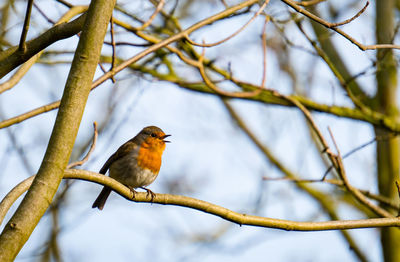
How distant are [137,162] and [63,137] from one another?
2818mm

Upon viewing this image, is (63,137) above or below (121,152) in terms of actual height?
below

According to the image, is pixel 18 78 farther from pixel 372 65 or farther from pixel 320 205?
pixel 320 205

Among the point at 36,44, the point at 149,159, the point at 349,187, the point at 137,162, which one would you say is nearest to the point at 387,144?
the point at 349,187

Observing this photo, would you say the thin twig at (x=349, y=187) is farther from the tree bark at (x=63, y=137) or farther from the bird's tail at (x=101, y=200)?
the tree bark at (x=63, y=137)

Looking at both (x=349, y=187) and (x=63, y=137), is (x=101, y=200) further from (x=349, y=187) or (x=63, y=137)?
(x=63, y=137)

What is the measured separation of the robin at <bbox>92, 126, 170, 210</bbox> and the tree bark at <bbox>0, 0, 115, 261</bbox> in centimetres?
271

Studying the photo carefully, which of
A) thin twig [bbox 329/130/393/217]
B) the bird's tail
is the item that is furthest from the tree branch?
the bird's tail

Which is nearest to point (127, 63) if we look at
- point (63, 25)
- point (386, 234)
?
point (63, 25)

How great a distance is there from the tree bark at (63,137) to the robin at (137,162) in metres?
2.71

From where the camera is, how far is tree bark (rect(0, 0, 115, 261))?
2.27 meters

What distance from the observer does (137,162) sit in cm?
523

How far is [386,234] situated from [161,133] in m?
3.16

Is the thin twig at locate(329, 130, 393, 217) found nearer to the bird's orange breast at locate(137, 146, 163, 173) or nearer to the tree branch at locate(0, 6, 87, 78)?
the bird's orange breast at locate(137, 146, 163, 173)

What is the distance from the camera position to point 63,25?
285 cm
